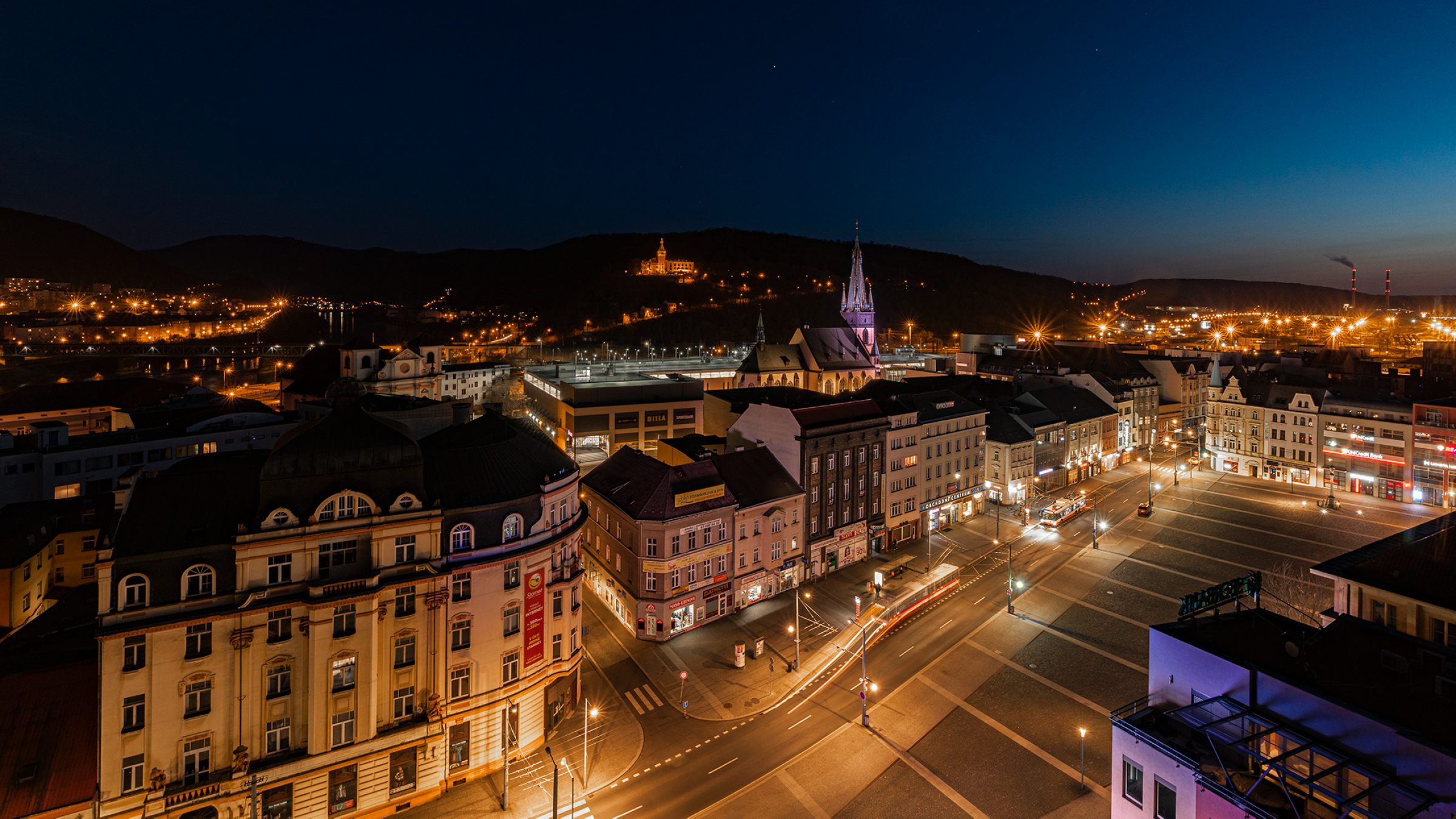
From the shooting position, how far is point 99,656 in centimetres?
2203

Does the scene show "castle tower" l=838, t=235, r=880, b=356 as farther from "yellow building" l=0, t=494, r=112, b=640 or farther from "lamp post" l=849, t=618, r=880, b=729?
"yellow building" l=0, t=494, r=112, b=640

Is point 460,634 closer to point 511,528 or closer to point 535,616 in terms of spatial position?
point 535,616

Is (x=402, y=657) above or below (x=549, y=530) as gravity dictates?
below

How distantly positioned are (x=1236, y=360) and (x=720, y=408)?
9481 centimetres

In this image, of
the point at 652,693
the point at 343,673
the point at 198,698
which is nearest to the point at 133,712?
the point at 198,698

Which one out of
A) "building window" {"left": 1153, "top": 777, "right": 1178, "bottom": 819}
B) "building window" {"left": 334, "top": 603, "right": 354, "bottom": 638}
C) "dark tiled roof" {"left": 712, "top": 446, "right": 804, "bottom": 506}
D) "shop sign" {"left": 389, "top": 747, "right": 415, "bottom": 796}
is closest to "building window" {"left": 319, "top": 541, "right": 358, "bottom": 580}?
"building window" {"left": 334, "top": 603, "right": 354, "bottom": 638}

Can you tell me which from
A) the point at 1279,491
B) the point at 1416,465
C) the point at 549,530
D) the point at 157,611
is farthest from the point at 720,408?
the point at 1416,465

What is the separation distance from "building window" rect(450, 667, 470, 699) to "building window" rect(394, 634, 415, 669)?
6.08 ft

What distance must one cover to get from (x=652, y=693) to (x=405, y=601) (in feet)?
46.6

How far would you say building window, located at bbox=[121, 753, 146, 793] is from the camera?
22.3 m

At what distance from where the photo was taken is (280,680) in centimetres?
2472

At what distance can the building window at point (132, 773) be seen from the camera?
22.3 metres

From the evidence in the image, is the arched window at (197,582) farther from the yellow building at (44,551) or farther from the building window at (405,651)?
the yellow building at (44,551)

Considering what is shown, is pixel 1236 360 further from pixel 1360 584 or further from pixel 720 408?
pixel 1360 584
